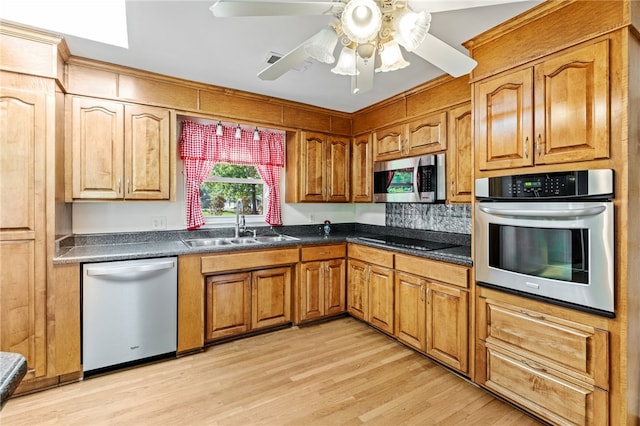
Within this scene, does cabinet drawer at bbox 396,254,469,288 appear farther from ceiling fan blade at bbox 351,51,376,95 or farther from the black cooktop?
ceiling fan blade at bbox 351,51,376,95

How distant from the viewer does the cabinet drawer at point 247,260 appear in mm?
2814

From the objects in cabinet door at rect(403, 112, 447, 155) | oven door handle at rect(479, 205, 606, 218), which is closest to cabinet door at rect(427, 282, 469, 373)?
oven door handle at rect(479, 205, 606, 218)

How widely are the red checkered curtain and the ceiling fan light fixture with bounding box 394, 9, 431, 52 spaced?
8.26 feet

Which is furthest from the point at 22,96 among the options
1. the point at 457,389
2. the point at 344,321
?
the point at 457,389

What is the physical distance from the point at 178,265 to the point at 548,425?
110 inches

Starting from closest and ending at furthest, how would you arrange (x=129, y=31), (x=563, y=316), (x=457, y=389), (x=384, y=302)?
(x=563, y=316) → (x=129, y=31) → (x=457, y=389) → (x=384, y=302)

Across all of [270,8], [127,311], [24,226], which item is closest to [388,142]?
[270,8]

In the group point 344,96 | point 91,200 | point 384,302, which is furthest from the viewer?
point 344,96

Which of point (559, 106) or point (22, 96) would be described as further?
point (22, 96)

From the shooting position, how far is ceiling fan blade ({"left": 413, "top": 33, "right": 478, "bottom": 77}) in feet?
4.51

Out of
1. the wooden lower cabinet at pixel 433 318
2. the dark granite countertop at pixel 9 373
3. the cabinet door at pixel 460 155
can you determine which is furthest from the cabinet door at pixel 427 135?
the dark granite countertop at pixel 9 373

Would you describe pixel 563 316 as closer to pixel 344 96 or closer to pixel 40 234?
pixel 344 96

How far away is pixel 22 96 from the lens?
2137mm

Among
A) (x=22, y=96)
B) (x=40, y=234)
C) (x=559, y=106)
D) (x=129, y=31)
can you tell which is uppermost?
(x=129, y=31)
